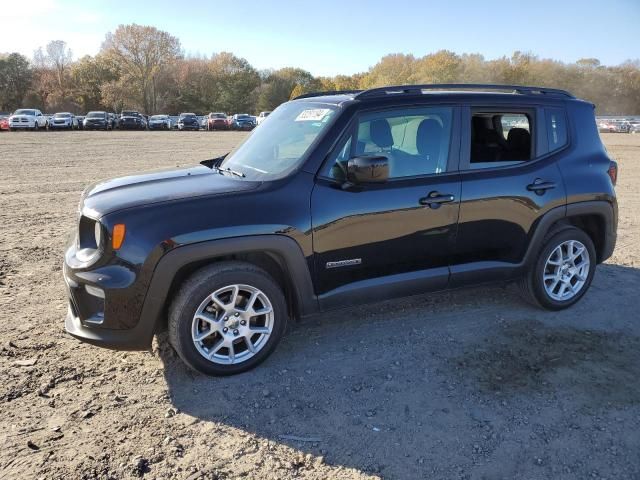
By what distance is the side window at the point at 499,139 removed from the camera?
4.09m

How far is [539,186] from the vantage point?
421 centimetres

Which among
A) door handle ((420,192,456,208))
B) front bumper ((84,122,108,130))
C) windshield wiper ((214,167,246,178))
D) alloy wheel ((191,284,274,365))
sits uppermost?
front bumper ((84,122,108,130))

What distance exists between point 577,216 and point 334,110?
243cm

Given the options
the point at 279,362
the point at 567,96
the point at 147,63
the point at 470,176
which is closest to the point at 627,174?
the point at 567,96

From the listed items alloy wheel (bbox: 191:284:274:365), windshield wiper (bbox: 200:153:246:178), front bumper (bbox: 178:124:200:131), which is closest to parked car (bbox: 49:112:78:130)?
front bumper (bbox: 178:124:200:131)

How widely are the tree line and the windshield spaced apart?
72753mm

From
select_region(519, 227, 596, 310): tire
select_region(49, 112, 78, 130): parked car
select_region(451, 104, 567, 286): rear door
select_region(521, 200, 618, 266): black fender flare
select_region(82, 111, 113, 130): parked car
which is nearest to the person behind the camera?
select_region(451, 104, 567, 286): rear door

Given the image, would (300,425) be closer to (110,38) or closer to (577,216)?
(577,216)

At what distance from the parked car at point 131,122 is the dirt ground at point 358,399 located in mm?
44662

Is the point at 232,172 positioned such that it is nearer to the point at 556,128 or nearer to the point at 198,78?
the point at 556,128

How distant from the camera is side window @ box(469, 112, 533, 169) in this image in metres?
4.09

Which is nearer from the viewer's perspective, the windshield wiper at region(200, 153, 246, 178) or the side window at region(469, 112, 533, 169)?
the windshield wiper at region(200, 153, 246, 178)

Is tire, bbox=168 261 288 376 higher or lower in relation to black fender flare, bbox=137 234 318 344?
lower

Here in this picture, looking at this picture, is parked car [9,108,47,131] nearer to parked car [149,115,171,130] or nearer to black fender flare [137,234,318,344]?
parked car [149,115,171,130]
